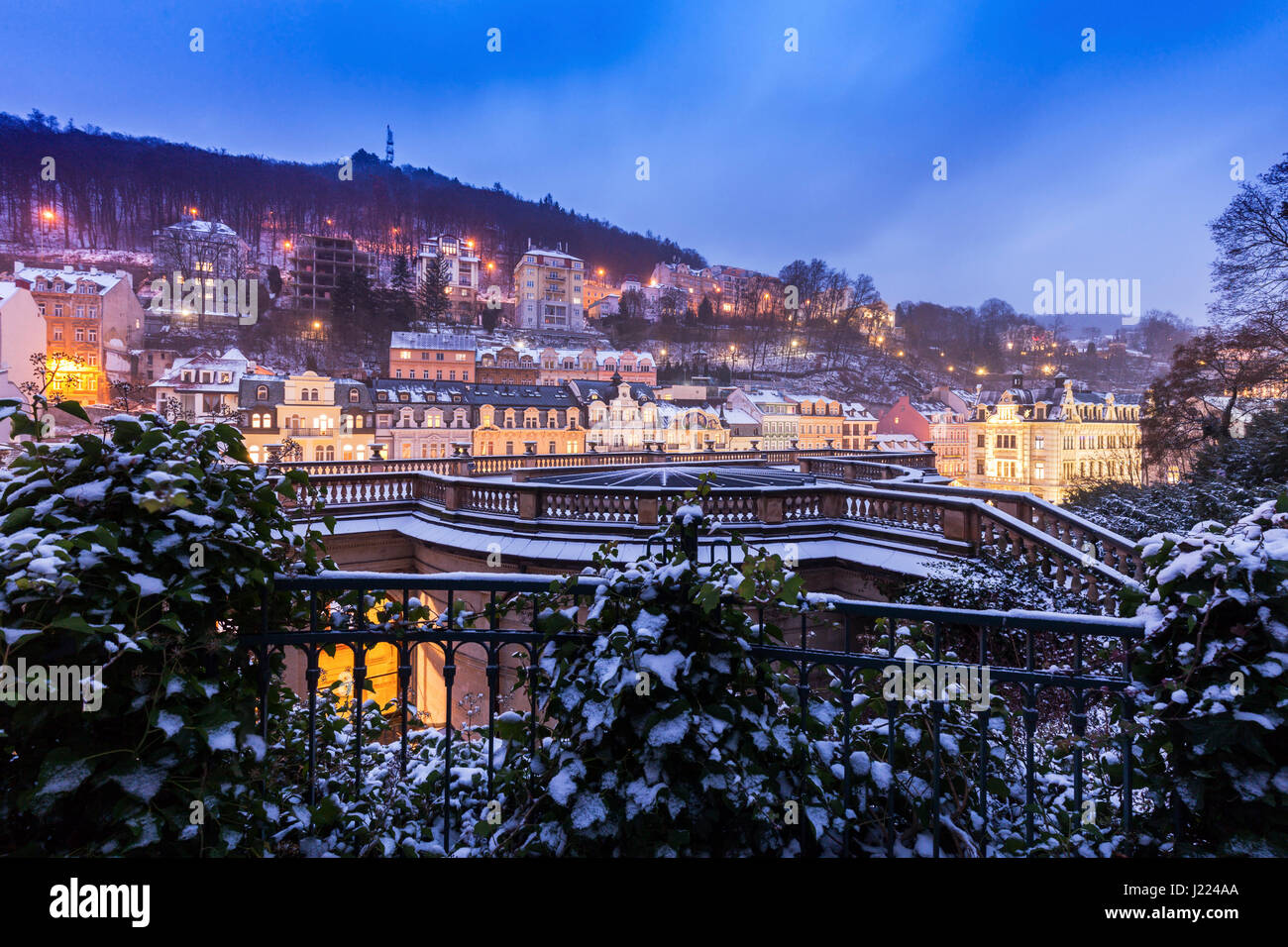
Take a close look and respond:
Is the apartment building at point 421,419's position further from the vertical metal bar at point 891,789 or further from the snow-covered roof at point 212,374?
the vertical metal bar at point 891,789

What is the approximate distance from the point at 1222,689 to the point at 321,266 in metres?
100

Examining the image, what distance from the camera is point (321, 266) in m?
86.5

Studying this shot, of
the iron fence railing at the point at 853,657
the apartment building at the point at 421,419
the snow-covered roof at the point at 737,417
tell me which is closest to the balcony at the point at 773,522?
the iron fence railing at the point at 853,657

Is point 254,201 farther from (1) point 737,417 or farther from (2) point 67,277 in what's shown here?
(1) point 737,417

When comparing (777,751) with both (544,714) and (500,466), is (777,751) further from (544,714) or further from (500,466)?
(500,466)

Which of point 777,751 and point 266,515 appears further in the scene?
point 266,515

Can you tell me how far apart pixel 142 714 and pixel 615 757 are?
171 cm

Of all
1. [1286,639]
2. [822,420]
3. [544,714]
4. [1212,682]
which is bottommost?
[544,714]

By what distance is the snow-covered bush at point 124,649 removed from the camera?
6.84 ft

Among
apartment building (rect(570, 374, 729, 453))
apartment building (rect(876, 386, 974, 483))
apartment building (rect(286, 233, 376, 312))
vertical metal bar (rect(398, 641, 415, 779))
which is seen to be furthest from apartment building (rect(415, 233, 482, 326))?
vertical metal bar (rect(398, 641, 415, 779))

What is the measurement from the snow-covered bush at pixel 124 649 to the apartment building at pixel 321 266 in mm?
87377

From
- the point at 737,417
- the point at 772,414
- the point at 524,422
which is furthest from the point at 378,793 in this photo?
the point at 772,414

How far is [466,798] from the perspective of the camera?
330cm

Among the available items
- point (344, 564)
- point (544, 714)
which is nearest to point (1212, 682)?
point (544, 714)
